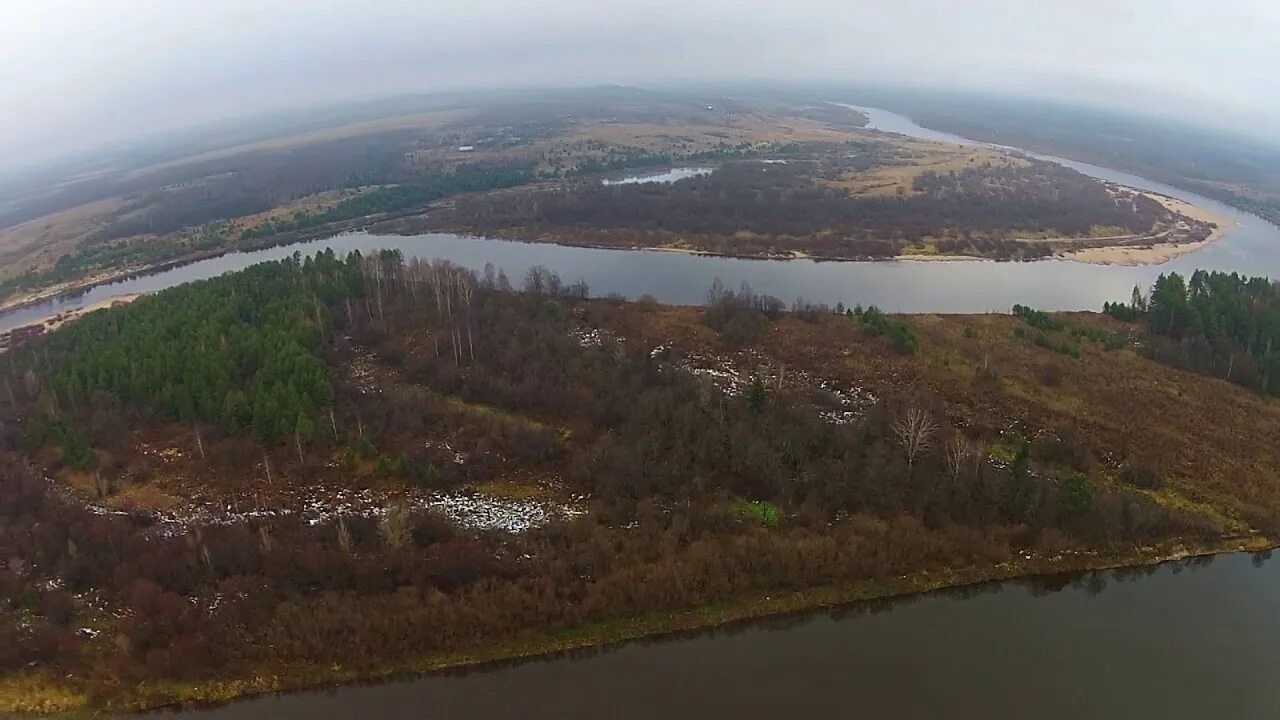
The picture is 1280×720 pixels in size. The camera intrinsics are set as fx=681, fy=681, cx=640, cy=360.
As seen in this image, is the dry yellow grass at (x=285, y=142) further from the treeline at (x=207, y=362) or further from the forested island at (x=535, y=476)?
the forested island at (x=535, y=476)

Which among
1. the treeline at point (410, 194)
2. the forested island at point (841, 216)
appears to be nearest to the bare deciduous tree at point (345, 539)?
the forested island at point (841, 216)

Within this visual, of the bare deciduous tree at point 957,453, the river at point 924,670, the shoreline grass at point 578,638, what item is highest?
the bare deciduous tree at point 957,453

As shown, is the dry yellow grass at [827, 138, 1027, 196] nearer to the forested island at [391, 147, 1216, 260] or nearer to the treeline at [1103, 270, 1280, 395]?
the forested island at [391, 147, 1216, 260]

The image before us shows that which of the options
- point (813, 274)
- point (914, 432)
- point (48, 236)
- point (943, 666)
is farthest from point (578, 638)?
point (48, 236)

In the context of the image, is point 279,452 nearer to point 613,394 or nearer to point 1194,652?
point 613,394

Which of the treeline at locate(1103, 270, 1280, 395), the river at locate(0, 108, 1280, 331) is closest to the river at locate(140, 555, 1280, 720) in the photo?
the treeline at locate(1103, 270, 1280, 395)

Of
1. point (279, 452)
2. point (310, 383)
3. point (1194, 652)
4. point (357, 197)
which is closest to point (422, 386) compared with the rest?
point (310, 383)

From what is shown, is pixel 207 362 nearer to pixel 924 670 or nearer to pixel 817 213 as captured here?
pixel 924 670
